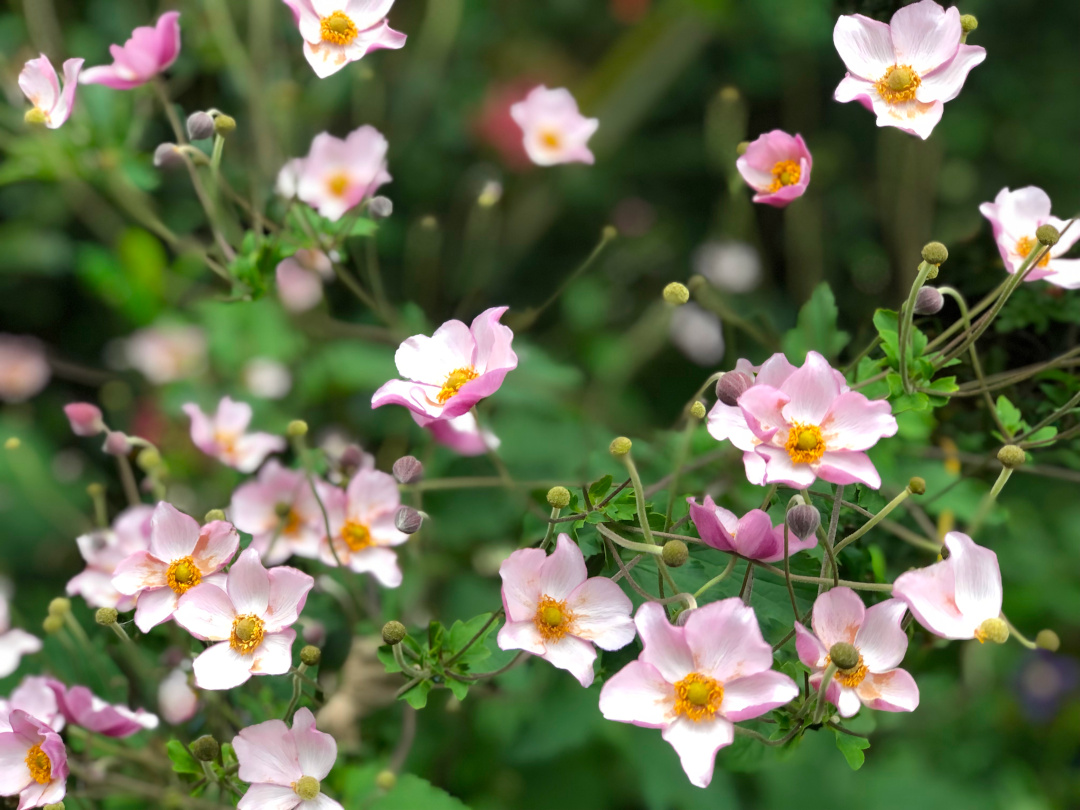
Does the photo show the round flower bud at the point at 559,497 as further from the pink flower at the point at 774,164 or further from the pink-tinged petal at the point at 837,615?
the pink flower at the point at 774,164

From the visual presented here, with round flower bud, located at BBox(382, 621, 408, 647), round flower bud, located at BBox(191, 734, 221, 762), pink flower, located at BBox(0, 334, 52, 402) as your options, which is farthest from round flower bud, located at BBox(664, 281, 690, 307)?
pink flower, located at BBox(0, 334, 52, 402)

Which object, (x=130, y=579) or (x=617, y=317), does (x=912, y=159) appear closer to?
(x=617, y=317)

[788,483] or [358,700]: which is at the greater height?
[788,483]

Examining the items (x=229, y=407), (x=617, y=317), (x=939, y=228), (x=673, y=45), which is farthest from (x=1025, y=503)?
(x=229, y=407)

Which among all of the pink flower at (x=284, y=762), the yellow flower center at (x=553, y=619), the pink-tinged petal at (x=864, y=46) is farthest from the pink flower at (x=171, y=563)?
the pink-tinged petal at (x=864, y=46)

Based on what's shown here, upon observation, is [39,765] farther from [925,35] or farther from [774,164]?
[925,35]

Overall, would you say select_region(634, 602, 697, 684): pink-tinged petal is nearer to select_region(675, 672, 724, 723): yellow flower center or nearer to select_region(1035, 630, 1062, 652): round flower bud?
select_region(675, 672, 724, 723): yellow flower center

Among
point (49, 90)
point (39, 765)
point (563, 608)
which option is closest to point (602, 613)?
point (563, 608)
